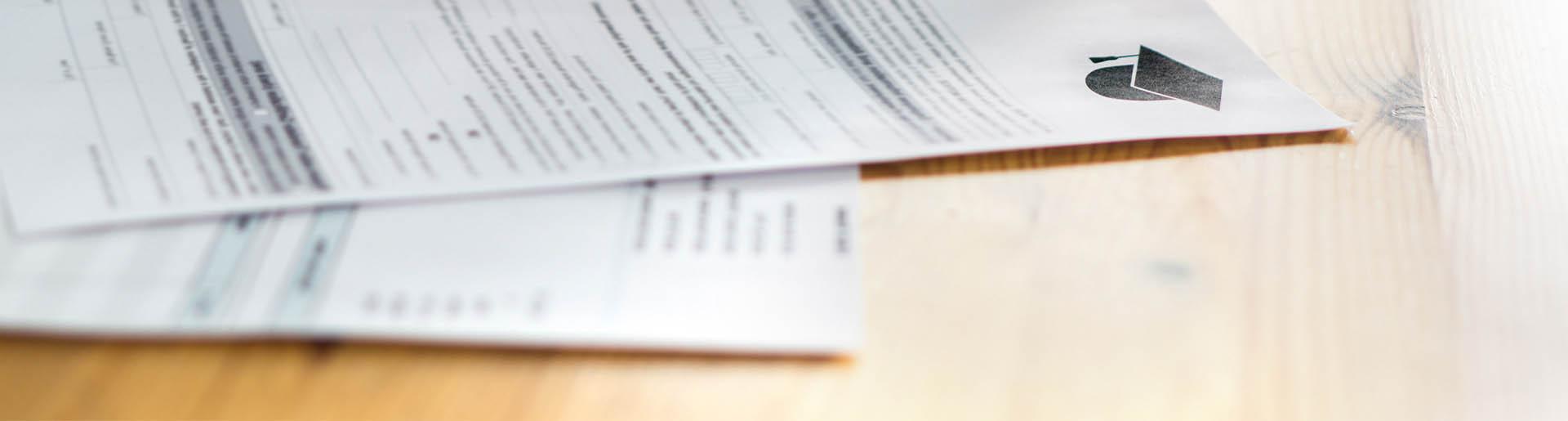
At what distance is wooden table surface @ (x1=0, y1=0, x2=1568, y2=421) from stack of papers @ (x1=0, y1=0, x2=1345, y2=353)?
0.4 inches

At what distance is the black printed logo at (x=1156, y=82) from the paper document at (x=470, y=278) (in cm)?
15

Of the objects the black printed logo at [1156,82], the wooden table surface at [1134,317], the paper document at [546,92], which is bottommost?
the wooden table surface at [1134,317]

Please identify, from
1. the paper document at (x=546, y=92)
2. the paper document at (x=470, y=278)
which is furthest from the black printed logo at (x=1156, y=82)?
the paper document at (x=470, y=278)

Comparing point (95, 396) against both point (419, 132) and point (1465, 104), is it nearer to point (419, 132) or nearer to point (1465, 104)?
point (419, 132)

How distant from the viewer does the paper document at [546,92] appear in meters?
0.33

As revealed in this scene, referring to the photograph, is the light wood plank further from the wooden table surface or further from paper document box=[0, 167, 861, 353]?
paper document box=[0, 167, 861, 353]

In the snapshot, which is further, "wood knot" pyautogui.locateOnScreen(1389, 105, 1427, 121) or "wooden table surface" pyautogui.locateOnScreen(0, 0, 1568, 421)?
"wood knot" pyautogui.locateOnScreen(1389, 105, 1427, 121)

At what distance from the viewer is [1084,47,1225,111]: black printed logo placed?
403 millimetres

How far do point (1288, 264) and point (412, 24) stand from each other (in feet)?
1.19

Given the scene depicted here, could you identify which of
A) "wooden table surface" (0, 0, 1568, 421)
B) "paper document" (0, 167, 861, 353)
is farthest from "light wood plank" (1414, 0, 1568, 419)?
"paper document" (0, 167, 861, 353)

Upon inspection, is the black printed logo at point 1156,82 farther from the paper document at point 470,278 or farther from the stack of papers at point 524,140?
the paper document at point 470,278

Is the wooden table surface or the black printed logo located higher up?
the black printed logo

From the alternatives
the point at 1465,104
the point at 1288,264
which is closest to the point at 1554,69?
the point at 1465,104

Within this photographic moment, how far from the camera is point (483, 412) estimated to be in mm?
279
